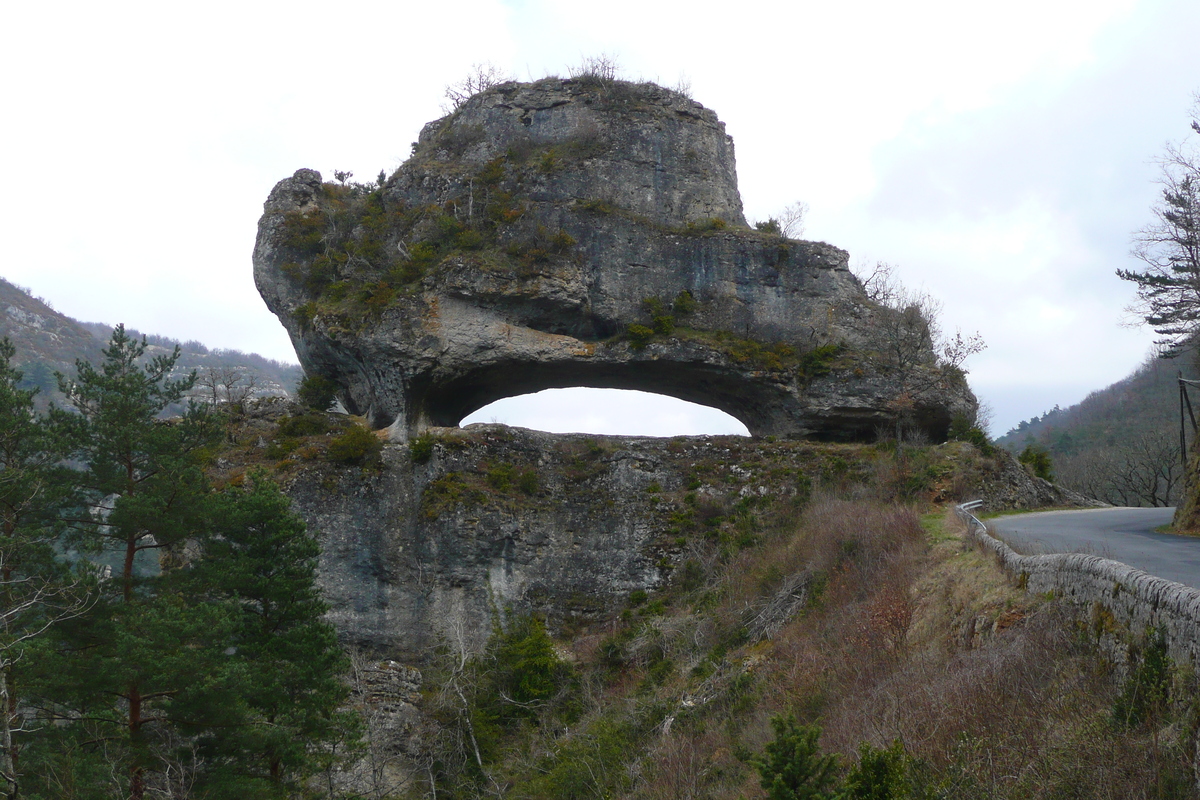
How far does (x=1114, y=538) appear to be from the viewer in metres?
13.8

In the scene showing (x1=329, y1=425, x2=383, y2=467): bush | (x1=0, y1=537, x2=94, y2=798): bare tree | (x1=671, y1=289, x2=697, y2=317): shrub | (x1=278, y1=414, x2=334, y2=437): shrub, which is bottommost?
(x1=0, y1=537, x2=94, y2=798): bare tree

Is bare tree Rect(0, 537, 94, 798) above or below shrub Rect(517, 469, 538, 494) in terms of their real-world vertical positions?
below

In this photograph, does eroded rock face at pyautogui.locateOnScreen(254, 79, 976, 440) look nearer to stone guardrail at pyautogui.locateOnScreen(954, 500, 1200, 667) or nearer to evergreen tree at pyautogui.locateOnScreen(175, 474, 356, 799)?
evergreen tree at pyautogui.locateOnScreen(175, 474, 356, 799)

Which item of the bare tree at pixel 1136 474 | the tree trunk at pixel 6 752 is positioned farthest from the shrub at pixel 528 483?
the bare tree at pixel 1136 474

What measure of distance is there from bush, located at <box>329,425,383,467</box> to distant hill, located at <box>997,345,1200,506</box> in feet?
81.8

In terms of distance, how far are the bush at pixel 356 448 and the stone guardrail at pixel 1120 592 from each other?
61.0 ft

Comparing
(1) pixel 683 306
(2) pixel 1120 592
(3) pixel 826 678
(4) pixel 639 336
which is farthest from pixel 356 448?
(2) pixel 1120 592

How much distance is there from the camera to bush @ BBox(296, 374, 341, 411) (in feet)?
97.1

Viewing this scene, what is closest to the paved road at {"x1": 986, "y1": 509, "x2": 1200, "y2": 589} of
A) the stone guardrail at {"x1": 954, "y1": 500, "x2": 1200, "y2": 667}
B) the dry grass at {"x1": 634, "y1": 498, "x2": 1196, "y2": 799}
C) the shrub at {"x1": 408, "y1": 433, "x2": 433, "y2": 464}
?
the stone guardrail at {"x1": 954, "y1": 500, "x2": 1200, "y2": 667}

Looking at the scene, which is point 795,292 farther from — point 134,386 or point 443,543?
point 134,386

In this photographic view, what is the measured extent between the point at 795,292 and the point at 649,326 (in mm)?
5261

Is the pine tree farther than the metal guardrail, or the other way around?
the pine tree

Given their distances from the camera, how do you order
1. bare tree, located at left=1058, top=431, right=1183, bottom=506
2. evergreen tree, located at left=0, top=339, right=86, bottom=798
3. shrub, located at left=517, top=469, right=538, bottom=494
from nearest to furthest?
evergreen tree, located at left=0, top=339, right=86, bottom=798
shrub, located at left=517, top=469, right=538, bottom=494
bare tree, located at left=1058, top=431, right=1183, bottom=506

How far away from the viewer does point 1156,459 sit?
40875 millimetres
